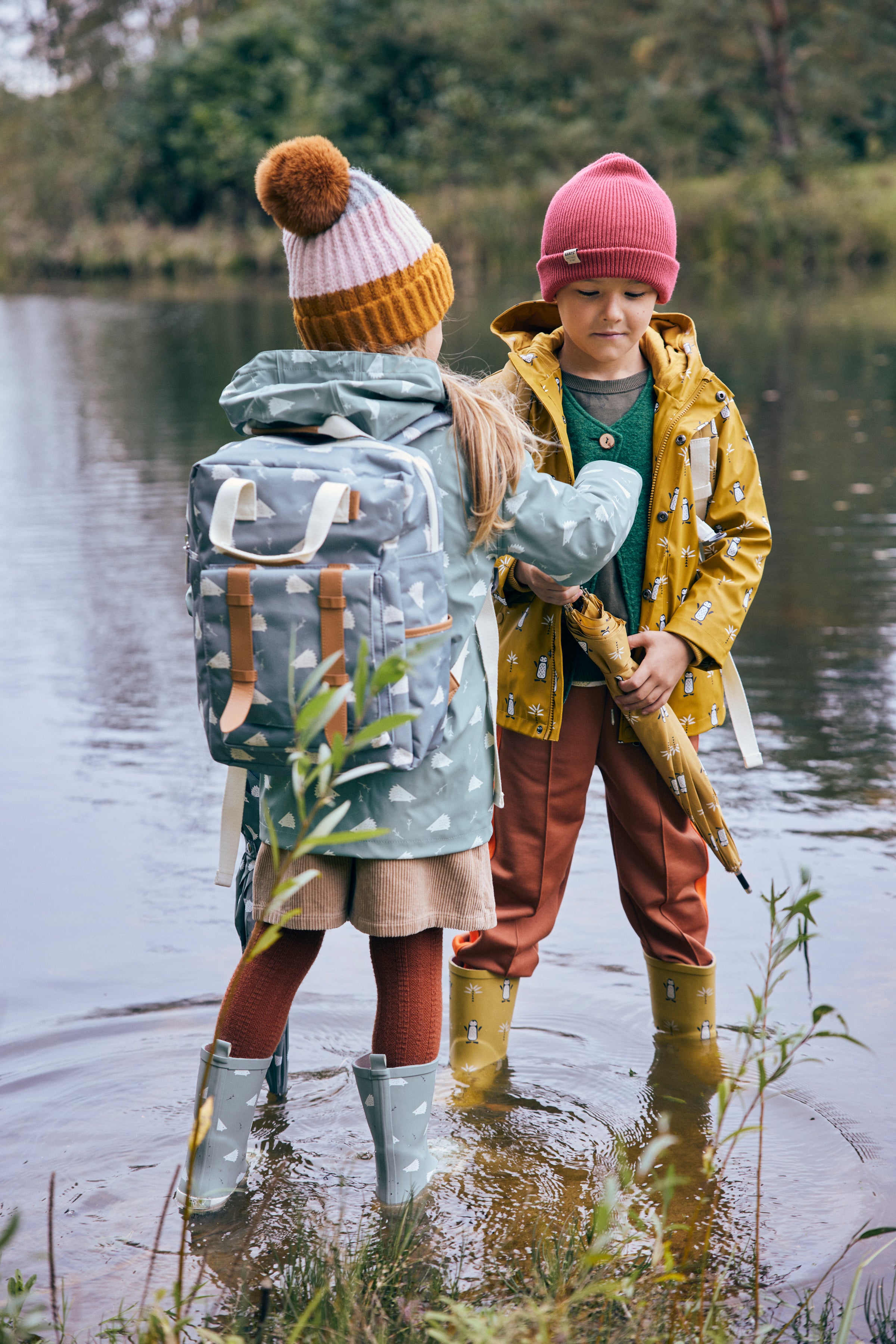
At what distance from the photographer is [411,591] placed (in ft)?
6.56

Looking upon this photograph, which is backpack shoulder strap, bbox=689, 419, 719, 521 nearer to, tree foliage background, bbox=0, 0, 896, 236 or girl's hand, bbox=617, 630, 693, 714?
girl's hand, bbox=617, 630, 693, 714

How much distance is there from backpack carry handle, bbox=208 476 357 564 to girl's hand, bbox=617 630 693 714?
0.79m

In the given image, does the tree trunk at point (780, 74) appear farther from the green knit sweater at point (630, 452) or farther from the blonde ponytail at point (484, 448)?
the blonde ponytail at point (484, 448)

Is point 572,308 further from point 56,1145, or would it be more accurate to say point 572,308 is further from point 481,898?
point 56,1145

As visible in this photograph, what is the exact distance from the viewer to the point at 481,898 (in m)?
2.21

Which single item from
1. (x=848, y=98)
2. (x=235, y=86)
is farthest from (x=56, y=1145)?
(x=235, y=86)

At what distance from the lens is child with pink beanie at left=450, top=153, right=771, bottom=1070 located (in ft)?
8.39

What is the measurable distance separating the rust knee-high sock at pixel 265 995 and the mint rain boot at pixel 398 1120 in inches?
5.9

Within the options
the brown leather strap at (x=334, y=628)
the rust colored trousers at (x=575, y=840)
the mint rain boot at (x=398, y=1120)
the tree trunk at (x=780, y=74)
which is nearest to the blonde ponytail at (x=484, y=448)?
the brown leather strap at (x=334, y=628)

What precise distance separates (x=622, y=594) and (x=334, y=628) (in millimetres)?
854

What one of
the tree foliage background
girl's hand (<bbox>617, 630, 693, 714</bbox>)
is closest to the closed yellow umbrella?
girl's hand (<bbox>617, 630, 693, 714</bbox>)

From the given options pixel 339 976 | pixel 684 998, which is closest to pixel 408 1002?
pixel 684 998

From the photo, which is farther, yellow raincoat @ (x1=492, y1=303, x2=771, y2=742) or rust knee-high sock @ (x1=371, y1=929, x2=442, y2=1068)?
yellow raincoat @ (x1=492, y1=303, x2=771, y2=742)

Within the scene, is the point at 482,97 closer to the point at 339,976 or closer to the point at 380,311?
the point at 339,976
